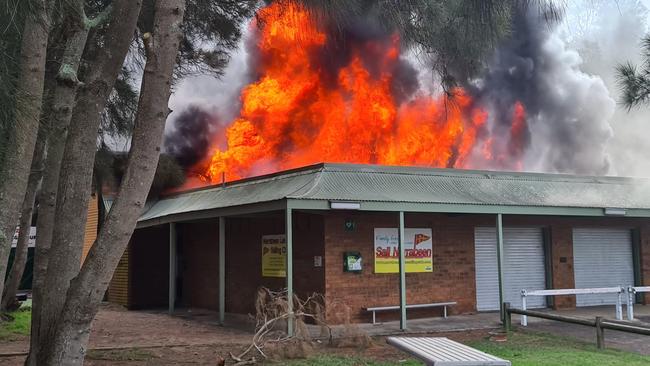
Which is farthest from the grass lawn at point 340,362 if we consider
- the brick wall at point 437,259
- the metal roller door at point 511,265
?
the metal roller door at point 511,265

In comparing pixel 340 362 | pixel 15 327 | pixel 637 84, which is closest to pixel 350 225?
pixel 340 362

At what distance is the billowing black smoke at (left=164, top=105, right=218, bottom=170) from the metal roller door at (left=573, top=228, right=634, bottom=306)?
42.7 ft

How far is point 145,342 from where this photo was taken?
433 inches

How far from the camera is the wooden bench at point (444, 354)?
589cm

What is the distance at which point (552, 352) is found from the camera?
969cm

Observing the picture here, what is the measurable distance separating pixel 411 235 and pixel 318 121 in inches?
311

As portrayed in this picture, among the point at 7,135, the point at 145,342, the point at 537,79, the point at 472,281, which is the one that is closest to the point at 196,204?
the point at 145,342

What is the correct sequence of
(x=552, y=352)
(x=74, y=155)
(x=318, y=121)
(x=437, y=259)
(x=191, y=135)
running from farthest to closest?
(x=191, y=135), (x=318, y=121), (x=437, y=259), (x=552, y=352), (x=74, y=155)

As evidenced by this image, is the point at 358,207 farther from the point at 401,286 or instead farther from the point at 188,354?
the point at 188,354

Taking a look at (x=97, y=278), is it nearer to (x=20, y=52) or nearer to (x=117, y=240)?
(x=117, y=240)

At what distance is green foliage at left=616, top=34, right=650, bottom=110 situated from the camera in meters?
12.1

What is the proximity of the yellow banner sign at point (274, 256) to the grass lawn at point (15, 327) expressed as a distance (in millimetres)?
4933

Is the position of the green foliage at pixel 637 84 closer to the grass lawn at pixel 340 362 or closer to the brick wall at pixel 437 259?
the brick wall at pixel 437 259

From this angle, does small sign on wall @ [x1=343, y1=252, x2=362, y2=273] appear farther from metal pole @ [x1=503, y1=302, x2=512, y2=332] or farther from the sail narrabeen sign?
metal pole @ [x1=503, y1=302, x2=512, y2=332]
